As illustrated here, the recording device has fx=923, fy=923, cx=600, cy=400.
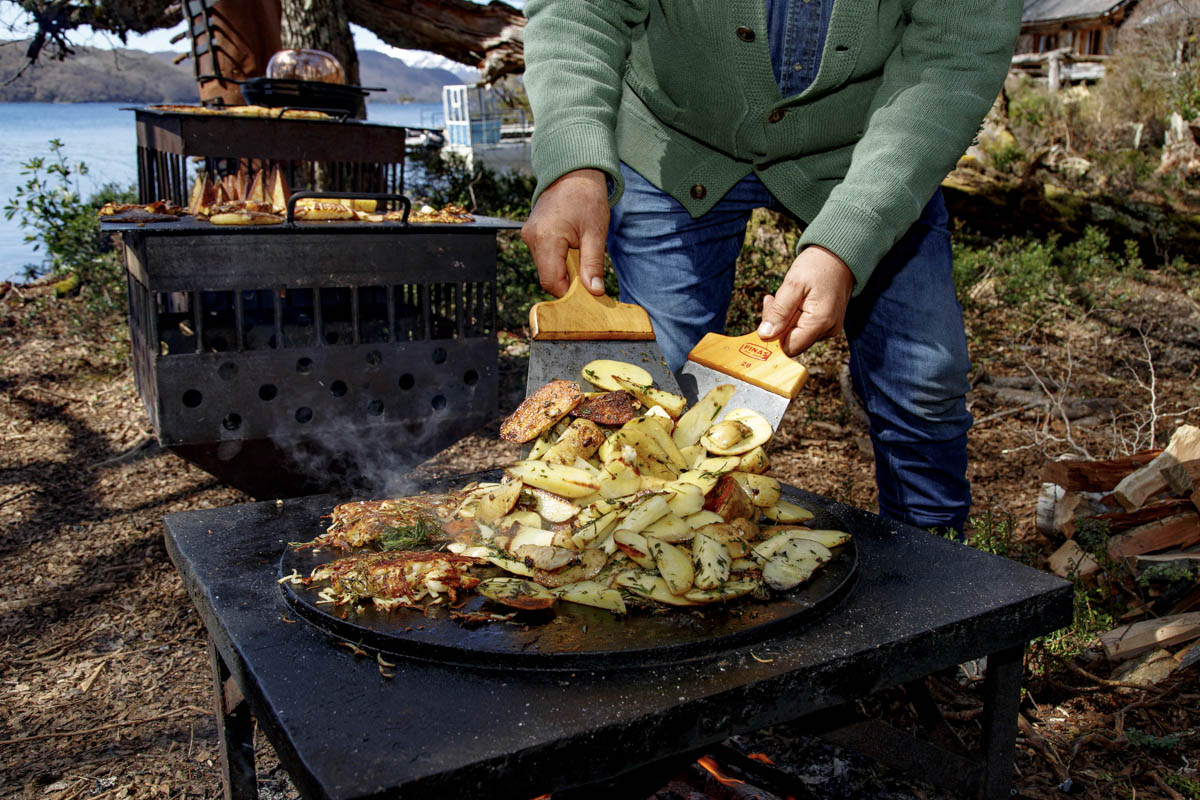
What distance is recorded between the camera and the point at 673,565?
1.54m

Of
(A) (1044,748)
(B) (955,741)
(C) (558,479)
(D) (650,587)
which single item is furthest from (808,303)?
(A) (1044,748)

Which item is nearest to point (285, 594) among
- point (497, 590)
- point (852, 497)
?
point (497, 590)

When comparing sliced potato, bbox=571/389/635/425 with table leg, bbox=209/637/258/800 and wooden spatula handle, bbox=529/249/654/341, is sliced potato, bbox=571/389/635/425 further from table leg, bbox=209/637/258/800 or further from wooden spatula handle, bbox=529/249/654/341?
table leg, bbox=209/637/258/800

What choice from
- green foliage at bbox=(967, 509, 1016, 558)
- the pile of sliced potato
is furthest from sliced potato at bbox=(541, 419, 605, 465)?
green foliage at bbox=(967, 509, 1016, 558)

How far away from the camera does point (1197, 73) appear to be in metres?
17.0

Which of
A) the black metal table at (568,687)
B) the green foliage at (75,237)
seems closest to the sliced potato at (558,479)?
the black metal table at (568,687)

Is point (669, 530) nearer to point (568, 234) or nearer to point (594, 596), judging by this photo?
point (594, 596)

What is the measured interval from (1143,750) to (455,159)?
861cm

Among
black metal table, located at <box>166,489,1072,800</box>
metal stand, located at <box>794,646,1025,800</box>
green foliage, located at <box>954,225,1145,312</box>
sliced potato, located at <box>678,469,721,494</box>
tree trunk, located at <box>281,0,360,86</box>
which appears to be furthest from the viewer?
green foliage, located at <box>954,225,1145,312</box>

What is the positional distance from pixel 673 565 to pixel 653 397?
20.6 inches

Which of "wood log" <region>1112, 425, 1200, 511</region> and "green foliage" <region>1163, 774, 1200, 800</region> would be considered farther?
"wood log" <region>1112, 425, 1200, 511</region>

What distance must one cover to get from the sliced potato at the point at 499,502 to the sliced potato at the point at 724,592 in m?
0.42

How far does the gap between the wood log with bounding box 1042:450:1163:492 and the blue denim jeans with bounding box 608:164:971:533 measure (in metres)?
0.96

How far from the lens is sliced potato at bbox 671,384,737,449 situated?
1.95 m
